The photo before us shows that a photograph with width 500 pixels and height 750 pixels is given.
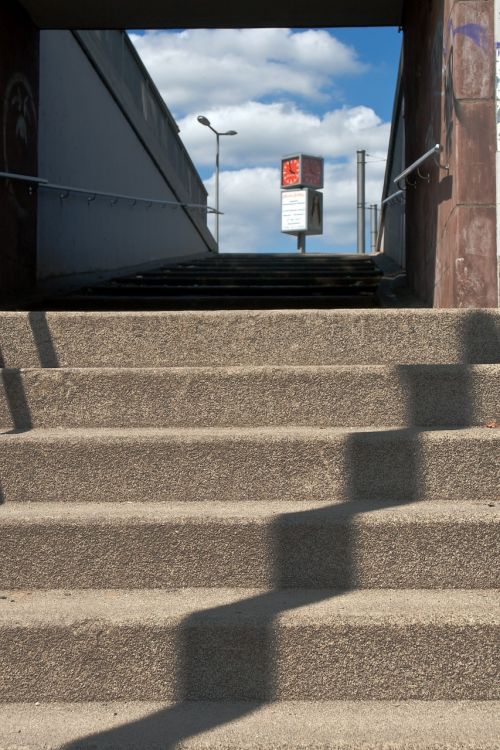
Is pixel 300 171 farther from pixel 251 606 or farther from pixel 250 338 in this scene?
pixel 251 606

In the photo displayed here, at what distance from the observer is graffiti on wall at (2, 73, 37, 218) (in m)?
5.35

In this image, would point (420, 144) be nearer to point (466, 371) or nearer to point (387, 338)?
point (387, 338)

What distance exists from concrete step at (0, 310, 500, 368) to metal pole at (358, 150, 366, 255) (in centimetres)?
1897

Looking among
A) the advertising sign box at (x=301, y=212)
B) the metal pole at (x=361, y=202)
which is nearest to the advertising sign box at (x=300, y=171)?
the advertising sign box at (x=301, y=212)

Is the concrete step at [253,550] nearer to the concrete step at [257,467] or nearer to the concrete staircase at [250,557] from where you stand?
the concrete staircase at [250,557]

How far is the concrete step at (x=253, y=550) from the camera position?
2.43 m

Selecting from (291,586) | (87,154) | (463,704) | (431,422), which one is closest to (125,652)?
(291,586)

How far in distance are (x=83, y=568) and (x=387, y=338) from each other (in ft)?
Answer: 4.86

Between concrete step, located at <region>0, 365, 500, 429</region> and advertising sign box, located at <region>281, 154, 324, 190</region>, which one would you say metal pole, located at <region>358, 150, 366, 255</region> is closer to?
advertising sign box, located at <region>281, 154, 324, 190</region>

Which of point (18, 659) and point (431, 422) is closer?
point (18, 659)

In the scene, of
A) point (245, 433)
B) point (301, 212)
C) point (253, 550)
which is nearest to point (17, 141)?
point (245, 433)

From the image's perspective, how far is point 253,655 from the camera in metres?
2.22

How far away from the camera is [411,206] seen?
18.9 feet

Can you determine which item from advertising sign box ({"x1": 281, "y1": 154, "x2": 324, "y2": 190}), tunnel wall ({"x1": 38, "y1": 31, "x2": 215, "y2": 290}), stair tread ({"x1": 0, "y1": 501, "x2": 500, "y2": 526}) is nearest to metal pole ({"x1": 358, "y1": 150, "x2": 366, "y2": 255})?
tunnel wall ({"x1": 38, "y1": 31, "x2": 215, "y2": 290})
